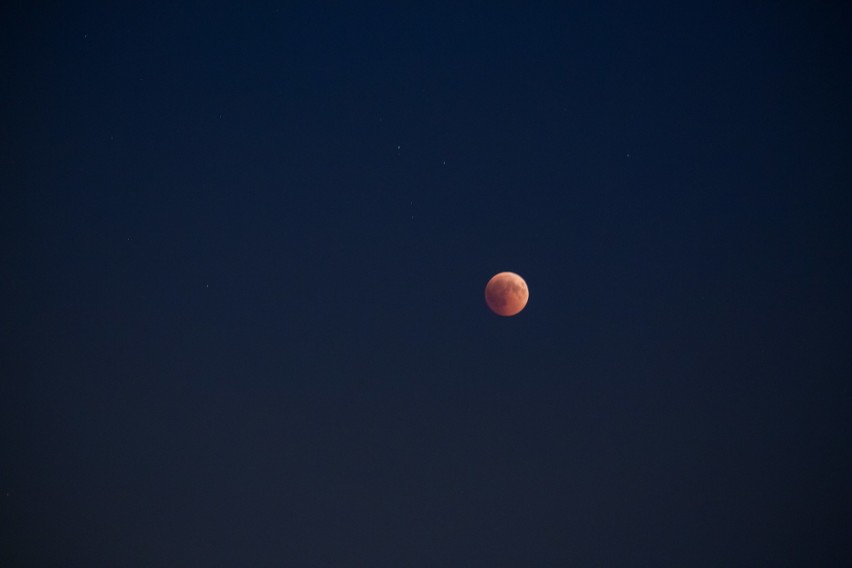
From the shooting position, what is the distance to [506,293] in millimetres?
4055

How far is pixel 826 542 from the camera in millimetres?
3941

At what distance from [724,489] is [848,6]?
2.80 meters

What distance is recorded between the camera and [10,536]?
13.4 ft

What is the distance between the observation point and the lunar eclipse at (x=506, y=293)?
4055 millimetres

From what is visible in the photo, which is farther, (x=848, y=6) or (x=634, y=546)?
(x=634, y=546)

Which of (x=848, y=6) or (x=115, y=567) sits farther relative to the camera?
(x=115, y=567)

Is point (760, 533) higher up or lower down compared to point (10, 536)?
higher up

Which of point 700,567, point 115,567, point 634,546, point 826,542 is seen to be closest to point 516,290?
point 634,546

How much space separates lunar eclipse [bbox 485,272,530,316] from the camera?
13.3ft

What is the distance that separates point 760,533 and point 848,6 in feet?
9.87

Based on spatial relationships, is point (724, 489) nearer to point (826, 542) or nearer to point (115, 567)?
point (826, 542)

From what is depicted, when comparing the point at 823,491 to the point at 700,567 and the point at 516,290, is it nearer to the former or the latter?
the point at 700,567

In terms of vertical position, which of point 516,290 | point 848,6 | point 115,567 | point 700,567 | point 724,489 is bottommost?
point 115,567

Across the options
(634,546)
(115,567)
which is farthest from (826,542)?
(115,567)
